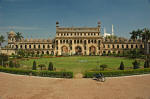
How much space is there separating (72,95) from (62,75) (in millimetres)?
6729

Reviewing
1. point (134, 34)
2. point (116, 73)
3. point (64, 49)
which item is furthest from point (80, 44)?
point (116, 73)

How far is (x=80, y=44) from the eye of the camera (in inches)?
2351

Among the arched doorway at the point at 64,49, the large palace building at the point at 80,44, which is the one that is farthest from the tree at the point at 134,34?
the arched doorway at the point at 64,49

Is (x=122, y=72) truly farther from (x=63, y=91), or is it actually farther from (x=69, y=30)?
(x=69, y=30)

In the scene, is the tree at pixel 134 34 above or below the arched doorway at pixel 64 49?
above

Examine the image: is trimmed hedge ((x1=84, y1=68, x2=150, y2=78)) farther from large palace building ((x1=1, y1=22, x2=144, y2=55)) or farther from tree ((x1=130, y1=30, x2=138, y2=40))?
tree ((x1=130, y1=30, x2=138, y2=40))

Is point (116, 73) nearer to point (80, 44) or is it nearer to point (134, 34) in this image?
point (80, 44)

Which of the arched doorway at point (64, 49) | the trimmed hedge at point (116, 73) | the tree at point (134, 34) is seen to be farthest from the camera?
the tree at point (134, 34)

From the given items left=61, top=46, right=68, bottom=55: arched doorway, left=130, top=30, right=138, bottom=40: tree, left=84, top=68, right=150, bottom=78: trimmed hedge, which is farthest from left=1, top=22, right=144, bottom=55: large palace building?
left=84, top=68, right=150, bottom=78: trimmed hedge

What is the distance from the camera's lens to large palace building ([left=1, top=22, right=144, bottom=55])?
5972cm

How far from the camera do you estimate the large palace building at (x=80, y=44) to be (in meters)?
59.7

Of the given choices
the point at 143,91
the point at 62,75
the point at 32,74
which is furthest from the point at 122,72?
the point at 32,74

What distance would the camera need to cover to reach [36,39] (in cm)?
6612

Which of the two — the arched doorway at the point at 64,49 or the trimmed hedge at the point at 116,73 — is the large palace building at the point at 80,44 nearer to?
the arched doorway at the point at 64,49
